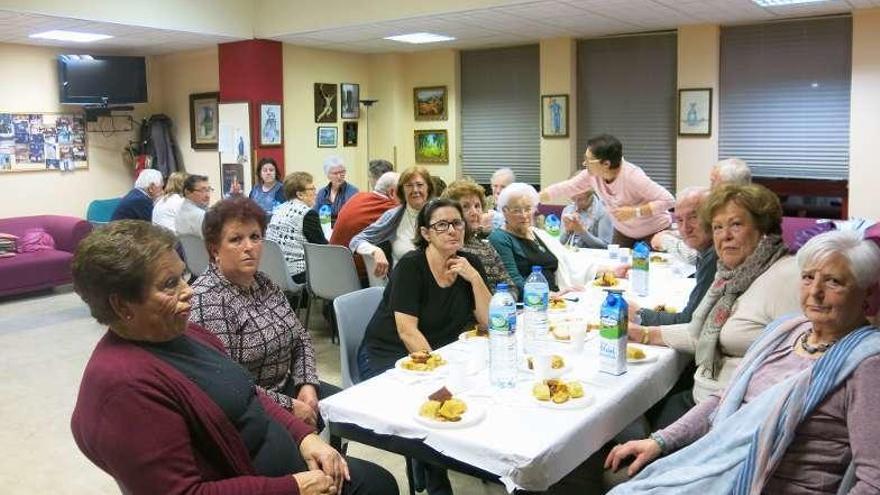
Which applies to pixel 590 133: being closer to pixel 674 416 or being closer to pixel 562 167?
pixel 562 167

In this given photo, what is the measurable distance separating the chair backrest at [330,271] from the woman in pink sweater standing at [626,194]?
1.70m

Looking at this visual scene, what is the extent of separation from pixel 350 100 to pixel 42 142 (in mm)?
3459

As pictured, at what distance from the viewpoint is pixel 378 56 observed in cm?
980

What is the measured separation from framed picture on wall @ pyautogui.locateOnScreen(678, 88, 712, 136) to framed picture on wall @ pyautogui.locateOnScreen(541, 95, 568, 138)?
4.12 ft

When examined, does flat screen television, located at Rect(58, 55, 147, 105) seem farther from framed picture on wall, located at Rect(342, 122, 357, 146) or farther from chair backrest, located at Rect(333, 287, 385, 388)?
chair backrest, located at Rect(333, 287, 385, 388)

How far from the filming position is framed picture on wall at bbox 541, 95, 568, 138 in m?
8.55

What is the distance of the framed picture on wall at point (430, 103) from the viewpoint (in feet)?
31.3

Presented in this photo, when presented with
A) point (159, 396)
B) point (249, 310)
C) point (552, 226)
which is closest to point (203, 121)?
point (552, 226)

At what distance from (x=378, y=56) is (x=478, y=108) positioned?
1.46 metres

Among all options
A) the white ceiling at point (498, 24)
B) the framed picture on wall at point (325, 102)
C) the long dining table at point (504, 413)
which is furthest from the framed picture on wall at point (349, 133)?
the long dining table at point (504, 413)

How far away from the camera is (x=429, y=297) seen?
A: 121 inches

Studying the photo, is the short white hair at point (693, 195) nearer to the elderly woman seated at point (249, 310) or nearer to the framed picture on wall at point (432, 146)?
the elderly woman seated at point (249, 310)

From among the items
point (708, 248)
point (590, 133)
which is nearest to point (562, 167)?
point (590, 133)

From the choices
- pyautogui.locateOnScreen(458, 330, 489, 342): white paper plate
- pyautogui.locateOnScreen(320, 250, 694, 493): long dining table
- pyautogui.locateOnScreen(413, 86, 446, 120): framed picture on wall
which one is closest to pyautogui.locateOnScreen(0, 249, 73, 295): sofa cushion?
pyautogui.locateOnScreen(413, 86, 446, 120): framed picture on wall
